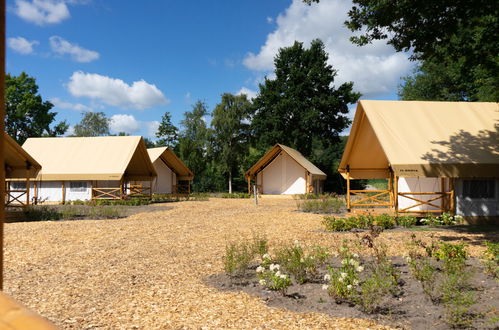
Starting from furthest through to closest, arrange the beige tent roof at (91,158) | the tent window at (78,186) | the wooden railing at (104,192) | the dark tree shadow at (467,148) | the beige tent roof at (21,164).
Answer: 1. the tent window at (78,186)
2. the wooden railing at (104,192)
3. the beige tent roof at (91,158)
4. the beige tent roof at (21,164)
5. the dark tree shadow at (467,148)

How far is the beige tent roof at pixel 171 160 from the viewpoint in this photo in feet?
105

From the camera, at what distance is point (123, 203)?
22.5m

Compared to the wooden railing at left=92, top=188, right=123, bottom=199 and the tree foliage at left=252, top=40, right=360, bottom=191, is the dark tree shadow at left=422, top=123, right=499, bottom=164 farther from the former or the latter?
the tree foliage at left=252, top=40, right=360, bottom=191

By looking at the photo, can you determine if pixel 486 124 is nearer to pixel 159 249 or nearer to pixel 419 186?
pixel 419 186

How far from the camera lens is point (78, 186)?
25.0 m

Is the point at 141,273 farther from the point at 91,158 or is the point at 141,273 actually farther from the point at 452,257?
the point at 91,158

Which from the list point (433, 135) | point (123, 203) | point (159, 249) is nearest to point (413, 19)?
point (433, 135)

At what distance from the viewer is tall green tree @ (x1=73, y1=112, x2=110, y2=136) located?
60.6 m

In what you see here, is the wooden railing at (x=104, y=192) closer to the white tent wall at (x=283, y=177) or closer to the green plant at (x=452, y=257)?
the white tent wall at (x=283, y=177)

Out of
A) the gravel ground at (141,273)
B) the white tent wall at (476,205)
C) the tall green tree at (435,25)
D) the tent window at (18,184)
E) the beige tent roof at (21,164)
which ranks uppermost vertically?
the tall green tree at (435,25)

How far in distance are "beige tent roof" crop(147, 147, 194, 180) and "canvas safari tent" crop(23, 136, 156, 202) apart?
4855 mm

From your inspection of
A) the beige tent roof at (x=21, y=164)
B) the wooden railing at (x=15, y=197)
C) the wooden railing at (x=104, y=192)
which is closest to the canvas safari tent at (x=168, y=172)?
the wooden railing at (x=104, y=192)

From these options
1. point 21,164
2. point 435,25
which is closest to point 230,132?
point 21,164

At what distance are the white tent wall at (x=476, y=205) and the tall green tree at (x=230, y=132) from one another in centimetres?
2951
